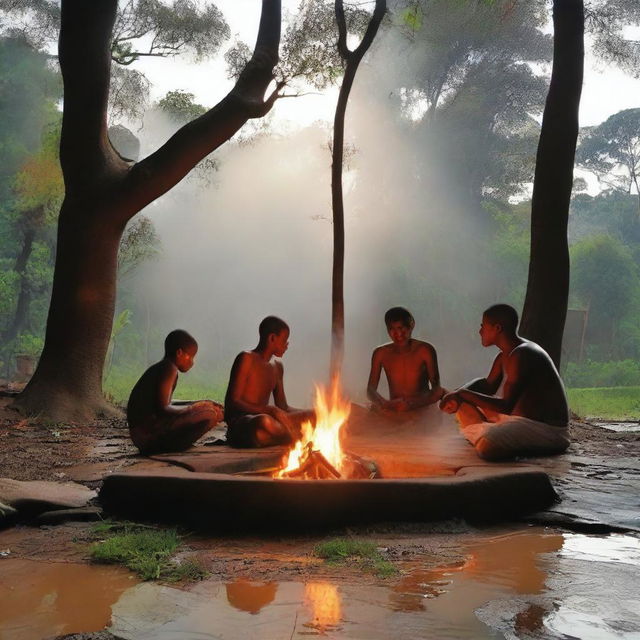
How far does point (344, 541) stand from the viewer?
12.7 ft

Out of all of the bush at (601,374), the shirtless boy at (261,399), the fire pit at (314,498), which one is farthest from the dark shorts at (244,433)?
the bush at (601,374)

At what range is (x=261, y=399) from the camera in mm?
6809

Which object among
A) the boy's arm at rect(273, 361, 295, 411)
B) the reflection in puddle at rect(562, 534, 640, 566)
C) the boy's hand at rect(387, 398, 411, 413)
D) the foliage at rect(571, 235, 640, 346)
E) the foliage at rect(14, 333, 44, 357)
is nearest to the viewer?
the reflection in puddle at rect(562, 534, 640, 566)

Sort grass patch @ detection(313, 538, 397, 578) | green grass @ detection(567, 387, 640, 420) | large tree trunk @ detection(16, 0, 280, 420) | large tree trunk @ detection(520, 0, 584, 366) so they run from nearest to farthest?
grass patch @ detection(313, 538, 397, 578) < large tree trunk @ detection(520, 0, 584, 366) < large tree trunk @ detection(16, 0, 280, 420) < green grass @ detection(567, 387, 640, 420)

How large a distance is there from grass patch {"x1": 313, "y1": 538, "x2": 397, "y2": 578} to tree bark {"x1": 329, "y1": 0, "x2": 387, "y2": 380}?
23.1 ft

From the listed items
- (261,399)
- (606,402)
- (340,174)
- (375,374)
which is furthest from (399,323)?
(606,402)

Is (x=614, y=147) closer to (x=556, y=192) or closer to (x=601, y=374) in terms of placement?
(x=601, y=374)

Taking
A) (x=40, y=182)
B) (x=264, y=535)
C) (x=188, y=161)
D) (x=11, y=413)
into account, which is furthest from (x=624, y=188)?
(x=264, y=535)

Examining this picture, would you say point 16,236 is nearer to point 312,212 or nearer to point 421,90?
point 312,212

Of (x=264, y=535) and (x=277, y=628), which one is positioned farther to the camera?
(x=264, y=535)

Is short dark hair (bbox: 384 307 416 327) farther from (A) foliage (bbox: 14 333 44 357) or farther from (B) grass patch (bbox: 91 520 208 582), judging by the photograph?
(A) foliage (bbox: 14 333 44 357)

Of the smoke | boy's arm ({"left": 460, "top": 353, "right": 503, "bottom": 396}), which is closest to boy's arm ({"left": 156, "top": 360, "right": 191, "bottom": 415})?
boy's arm ({"left": 460, "top": 353, "right": 503, "bottom": 396})

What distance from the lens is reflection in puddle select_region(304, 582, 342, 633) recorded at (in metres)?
2.79

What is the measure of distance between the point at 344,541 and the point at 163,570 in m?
0.96
